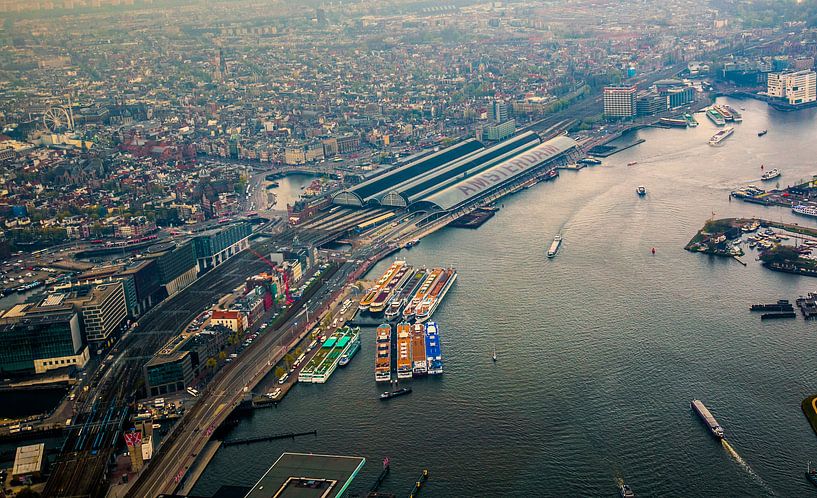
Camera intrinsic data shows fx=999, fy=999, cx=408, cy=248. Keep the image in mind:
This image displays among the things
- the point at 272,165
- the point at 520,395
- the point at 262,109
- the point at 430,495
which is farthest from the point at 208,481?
the point at 262,109

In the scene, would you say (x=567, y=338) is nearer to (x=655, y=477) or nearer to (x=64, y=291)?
(x=655, y=477)

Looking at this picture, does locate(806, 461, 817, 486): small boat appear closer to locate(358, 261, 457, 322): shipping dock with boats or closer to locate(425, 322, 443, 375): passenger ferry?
locate(425, 322, 443, 375): passenger ferry

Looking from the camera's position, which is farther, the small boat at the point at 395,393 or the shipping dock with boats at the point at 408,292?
the shipping dock with boats at the point at 408,292

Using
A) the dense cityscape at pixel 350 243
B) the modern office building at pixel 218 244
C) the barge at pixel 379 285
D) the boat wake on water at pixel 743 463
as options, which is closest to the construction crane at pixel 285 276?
the dense cityscape at pixel 350 243

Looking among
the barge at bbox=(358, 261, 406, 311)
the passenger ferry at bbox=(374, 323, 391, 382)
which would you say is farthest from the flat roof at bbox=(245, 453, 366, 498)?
the barge at bbox=(358, 261, 406, 311)

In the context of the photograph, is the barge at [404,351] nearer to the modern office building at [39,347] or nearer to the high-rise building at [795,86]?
the modern office building at [39,347]

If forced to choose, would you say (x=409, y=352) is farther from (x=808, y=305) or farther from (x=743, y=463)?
(x=808, y=305)
